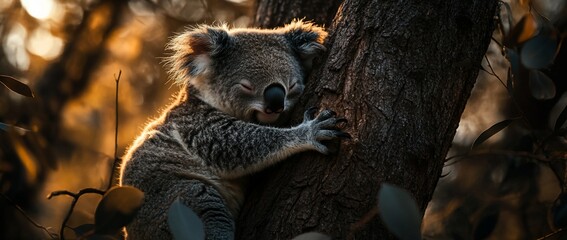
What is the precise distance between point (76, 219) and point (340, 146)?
4.05m

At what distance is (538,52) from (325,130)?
1.03 meters

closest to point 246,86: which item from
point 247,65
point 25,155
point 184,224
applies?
point 247,65

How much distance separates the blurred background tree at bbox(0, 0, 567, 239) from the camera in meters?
5.10

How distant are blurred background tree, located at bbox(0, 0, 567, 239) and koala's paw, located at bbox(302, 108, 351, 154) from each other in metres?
1.71

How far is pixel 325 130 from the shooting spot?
2928 millimetres

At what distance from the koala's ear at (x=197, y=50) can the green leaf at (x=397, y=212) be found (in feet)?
6.02

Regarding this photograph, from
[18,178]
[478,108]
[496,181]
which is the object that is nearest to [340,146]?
[18,178]

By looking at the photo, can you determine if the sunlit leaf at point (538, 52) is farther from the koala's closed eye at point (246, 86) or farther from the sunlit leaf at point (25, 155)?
the sunlit leaf at point (25, 155)

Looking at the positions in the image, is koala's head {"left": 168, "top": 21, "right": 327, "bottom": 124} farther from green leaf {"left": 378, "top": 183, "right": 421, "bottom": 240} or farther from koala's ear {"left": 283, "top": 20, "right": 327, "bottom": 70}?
green leaf {"left": 378, "top": 183, "right": 421, "bottom": 240}

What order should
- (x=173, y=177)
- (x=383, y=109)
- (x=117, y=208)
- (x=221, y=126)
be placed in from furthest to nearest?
(x=221, y=126) → (x=173, y=177) → (x=383, y=109) → (x=117, y=208)

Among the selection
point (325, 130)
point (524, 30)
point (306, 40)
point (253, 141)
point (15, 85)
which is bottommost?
point (15, 85)

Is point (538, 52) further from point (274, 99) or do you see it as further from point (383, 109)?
point (274, 99)

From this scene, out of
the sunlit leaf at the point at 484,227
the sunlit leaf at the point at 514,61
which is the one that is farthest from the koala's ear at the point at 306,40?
the sunlit leaf at the point at 484,227

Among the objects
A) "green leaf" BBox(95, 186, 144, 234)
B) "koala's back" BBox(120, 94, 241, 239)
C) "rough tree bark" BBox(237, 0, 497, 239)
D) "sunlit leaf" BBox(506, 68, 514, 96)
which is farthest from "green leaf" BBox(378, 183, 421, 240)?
"sunlit leaf" BBox(506, 68, 514, 96)
